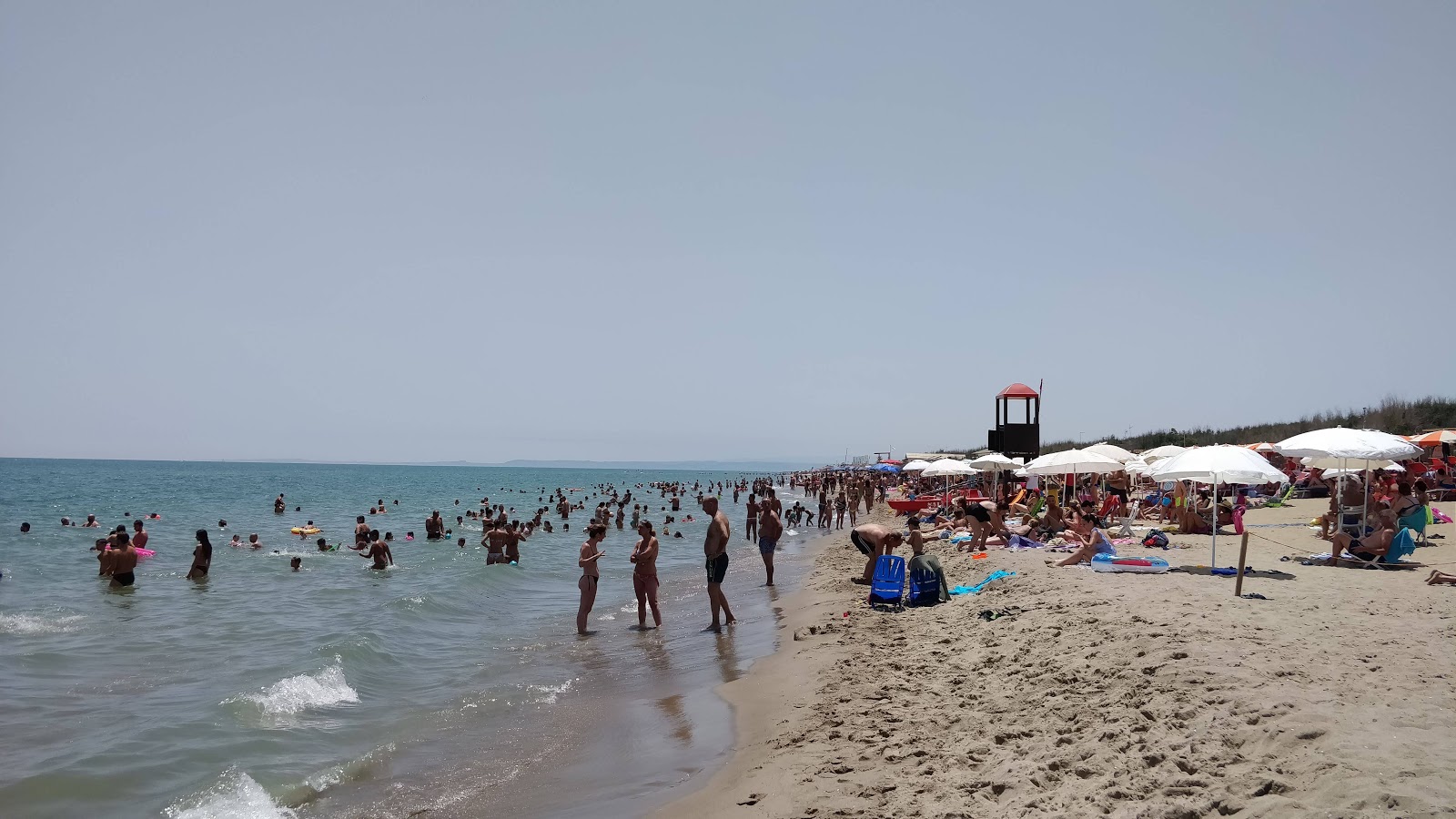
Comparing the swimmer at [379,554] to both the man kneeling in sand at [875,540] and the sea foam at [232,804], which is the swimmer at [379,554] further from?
the sea foam at [232,804]

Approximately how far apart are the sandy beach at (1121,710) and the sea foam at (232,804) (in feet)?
8.83

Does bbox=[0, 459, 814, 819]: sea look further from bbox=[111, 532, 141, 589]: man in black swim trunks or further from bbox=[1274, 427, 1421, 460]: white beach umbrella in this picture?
bbox=[1274, 427, 1421, 460]: white beach umbrella

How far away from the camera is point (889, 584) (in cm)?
1023

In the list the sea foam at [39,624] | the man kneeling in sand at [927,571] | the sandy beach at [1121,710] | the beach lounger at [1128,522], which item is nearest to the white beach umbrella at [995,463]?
the beach lounger at [1128,522]

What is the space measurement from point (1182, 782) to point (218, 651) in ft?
34.1

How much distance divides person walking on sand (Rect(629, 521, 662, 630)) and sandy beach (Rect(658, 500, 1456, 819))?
277 cm

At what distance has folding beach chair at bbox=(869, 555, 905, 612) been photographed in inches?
401

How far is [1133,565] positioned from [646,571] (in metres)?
6.16

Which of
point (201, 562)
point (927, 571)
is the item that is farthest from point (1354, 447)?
point (201, 562)

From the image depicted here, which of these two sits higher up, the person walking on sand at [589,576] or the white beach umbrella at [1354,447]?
the white beach umbrella at [1354,447]

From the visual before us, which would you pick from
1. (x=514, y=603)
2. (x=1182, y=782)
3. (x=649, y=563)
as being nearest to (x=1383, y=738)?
(x=1182, y=782)

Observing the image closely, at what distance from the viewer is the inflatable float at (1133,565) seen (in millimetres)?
9859

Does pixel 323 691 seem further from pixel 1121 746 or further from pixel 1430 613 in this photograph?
pixel 1430 613

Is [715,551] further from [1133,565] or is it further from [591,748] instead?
[1133,565]
